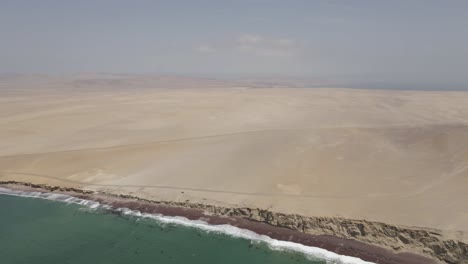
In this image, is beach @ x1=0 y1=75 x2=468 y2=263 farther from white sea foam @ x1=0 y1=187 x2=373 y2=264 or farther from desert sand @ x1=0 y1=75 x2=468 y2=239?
white sea foam @ x1=0 y1=187 x2=373 y2=264

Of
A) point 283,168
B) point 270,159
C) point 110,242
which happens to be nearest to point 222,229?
point 110,242

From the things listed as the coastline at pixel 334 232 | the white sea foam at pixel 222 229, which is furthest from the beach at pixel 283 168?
the white sea foam at pixel 222 229

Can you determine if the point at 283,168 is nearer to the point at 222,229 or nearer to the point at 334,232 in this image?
the point at 334,232

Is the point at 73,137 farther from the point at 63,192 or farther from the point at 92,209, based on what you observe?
the point at 92,209

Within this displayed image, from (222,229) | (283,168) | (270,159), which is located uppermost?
(270,159)

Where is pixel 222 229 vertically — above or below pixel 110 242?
above
